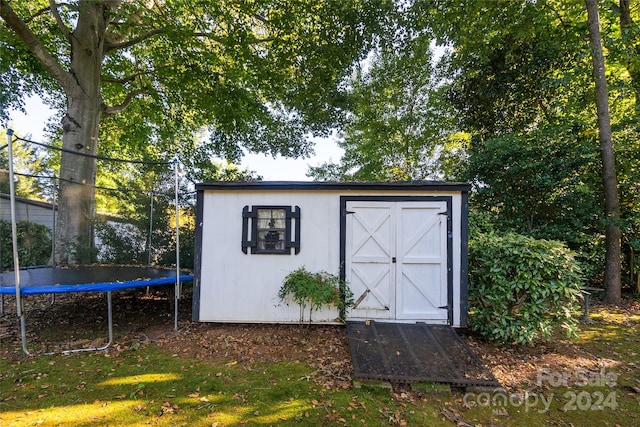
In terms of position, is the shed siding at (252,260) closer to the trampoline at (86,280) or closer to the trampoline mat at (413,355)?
the trampoline at (86,280)

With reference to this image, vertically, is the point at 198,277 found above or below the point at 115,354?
above

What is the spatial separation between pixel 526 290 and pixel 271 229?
3.56 meters

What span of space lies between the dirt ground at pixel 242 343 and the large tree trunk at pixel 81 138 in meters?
1.43

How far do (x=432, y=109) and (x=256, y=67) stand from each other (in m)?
6.65

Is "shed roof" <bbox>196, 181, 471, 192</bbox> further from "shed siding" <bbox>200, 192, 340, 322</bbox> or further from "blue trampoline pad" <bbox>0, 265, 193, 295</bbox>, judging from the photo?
"blue trampoline pad" <bbox>0, 265, 193, 295</bbox>

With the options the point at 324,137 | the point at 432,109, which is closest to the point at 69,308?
the point at 324,137

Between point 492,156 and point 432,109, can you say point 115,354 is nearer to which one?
point 492,156

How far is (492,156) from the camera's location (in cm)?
668

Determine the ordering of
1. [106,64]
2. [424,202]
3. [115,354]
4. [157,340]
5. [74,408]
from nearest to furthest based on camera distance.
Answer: [74,408], [115,354], [157,340], [424,202], [106,64]

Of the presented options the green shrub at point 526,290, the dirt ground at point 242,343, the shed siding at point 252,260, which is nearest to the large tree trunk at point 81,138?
the dirt ground at point 242,343

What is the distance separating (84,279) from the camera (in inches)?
157

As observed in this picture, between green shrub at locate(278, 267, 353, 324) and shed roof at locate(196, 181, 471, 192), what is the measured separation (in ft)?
4.23

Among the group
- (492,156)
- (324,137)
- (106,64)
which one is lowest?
(492,156)

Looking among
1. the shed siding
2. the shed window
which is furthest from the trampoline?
the shed window
